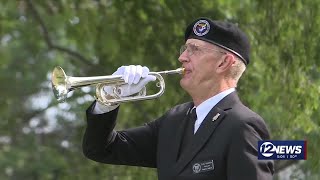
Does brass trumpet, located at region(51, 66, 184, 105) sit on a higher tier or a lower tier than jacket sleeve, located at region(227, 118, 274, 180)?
higher

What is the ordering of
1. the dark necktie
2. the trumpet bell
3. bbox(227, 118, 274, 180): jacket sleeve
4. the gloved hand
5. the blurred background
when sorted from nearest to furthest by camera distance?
bbox(227, 118, 274, 180): jacket sleeve, the dark necktie, the gloved hand, the trumpet bell, the blurred background

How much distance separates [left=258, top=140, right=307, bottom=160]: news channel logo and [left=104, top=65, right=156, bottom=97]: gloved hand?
2.03 feet

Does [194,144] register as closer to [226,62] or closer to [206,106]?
[206,106]

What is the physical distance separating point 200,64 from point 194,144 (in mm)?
353

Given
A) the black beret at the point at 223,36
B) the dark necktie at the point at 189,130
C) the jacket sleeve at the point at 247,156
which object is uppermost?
the black beret at the point at 223,36

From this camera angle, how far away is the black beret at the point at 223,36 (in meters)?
3.60

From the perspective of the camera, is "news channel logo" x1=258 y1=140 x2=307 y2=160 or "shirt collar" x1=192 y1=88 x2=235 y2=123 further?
"shirt collar" x1=192 y1=88 x2=235 y2=123

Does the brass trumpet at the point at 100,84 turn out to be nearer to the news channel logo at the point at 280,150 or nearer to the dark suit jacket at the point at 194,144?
the dark suit jacket at the point at 194,144

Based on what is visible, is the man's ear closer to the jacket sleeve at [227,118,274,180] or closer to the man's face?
the man's face

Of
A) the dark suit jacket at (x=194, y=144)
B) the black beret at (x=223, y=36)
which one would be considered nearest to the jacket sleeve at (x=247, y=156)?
the dark suit jacket at (x=194, y=144)

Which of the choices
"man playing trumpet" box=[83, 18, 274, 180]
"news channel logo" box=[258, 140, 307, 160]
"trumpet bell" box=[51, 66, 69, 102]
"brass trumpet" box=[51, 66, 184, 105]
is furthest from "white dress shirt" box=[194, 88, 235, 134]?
"trumpet bell" box=[51, 66, 69, 102]

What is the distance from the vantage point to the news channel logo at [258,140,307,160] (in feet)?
10.8

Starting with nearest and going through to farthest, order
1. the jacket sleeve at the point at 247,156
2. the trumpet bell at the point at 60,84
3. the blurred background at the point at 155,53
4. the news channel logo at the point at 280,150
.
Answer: the jacket sleeve at the point at 247,156 → the news channel logo at the point at 280,150 → the trumpet bell at the point at 60,84 → the blurred background at the point at 155,53

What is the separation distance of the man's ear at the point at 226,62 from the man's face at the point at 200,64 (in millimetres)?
14
